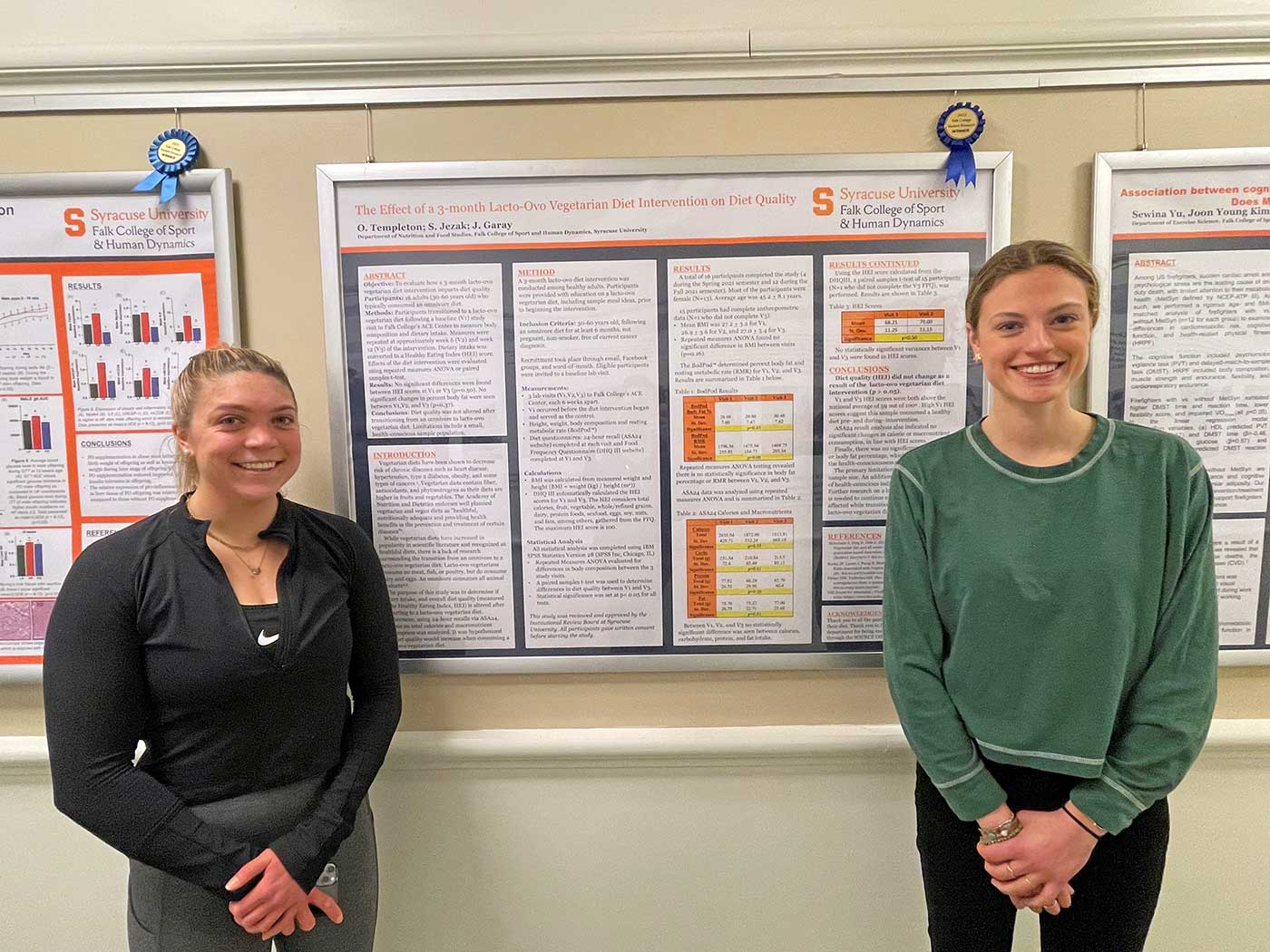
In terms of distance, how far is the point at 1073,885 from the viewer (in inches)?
44.2

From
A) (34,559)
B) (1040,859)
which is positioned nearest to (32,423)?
(34,559)

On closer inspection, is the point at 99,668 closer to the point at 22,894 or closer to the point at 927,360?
the point at 22,894

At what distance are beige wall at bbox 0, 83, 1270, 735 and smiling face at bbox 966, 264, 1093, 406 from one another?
35 cm

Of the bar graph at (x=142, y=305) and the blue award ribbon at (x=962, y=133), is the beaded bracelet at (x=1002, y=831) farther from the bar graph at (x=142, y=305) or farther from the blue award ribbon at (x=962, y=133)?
the bar graph at (x=142, y=305)

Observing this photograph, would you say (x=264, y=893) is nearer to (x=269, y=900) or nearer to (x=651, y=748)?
(x=269, y=900)

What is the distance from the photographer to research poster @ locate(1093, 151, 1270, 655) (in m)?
1.33

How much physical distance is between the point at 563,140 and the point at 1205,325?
1287 mm

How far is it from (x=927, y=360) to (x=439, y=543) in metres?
1.03

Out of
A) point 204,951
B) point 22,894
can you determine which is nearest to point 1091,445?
point 204,951

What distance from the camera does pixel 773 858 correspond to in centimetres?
145

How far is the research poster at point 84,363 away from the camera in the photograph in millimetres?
1369

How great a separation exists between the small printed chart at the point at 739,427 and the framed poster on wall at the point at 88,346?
0.93 m

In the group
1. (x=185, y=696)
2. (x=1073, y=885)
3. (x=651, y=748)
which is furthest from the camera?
(x=651, y=748)

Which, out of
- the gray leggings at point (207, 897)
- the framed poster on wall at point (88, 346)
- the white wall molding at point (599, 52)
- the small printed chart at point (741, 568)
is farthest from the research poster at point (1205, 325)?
the framed poster on wall at point (88, 346)
